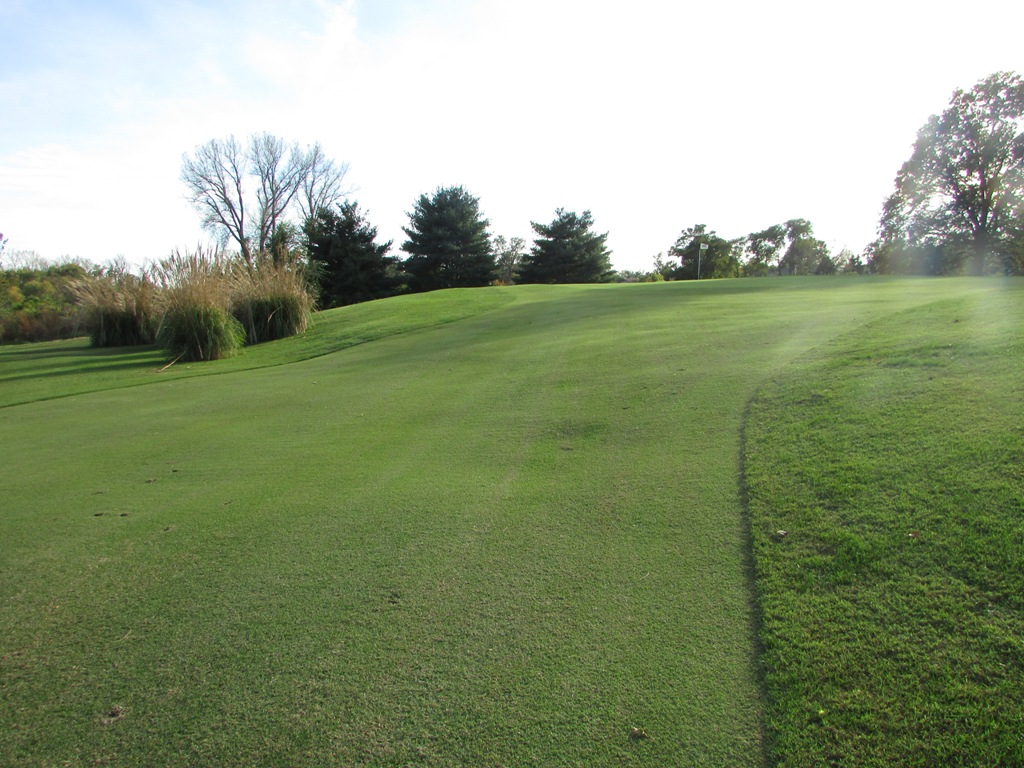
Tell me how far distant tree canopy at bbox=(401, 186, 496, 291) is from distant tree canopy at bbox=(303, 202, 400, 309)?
2.73m

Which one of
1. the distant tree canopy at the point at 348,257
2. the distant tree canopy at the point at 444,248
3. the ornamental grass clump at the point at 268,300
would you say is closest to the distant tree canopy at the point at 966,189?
the distant tree canopy at the point at 444,248

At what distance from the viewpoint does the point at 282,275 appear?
16.4 meters

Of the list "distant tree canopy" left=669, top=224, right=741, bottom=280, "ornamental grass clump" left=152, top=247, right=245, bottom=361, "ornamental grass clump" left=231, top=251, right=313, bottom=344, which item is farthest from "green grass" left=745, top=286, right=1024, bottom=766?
"distant tree canopy" left=669, top=224, right=741, bottom=280

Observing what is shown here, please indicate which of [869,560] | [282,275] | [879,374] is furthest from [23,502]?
[282,275]

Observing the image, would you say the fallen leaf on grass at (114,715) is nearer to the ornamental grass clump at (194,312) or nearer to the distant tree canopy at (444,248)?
the ornamental grass clump at (194,312)

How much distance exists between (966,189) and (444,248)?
37310 millimetres

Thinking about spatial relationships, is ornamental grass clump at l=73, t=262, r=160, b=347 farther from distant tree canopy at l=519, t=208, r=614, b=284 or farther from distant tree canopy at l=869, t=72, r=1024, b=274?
distant tree canopy at l=869, t=72, r=1024, b=274

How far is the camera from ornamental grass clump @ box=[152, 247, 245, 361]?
13.4 metres

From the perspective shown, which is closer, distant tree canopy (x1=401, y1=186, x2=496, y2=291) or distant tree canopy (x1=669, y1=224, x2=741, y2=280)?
distant tree canopy (x1=401, y1=186, x2=496, y2=291)

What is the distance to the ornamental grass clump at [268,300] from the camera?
15789mm

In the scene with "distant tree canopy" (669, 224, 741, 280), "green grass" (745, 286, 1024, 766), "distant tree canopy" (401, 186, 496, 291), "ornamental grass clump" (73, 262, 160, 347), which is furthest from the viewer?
"distant tree canopy" (669, 224, 741, 280)

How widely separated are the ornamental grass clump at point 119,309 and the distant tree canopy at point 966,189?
48100mm

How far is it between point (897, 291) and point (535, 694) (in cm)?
1365

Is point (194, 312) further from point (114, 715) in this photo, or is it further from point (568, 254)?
point (568, 254)
